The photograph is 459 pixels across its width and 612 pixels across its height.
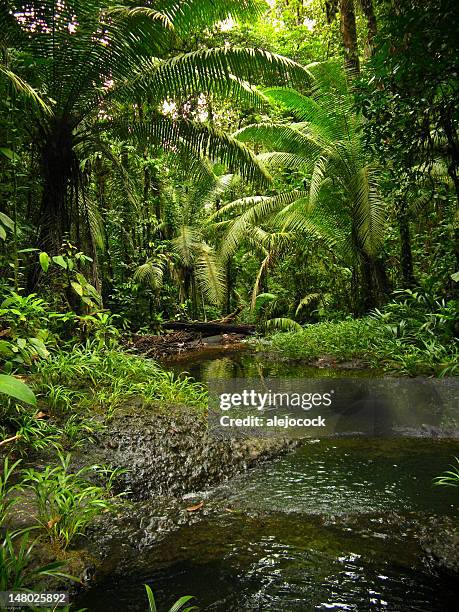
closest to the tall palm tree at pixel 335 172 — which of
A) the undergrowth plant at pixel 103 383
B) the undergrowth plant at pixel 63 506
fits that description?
the undergrowth plant at pixel 103 383

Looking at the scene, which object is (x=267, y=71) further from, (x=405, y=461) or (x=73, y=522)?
(x=73, y=522)

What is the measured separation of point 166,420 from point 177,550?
1505mm

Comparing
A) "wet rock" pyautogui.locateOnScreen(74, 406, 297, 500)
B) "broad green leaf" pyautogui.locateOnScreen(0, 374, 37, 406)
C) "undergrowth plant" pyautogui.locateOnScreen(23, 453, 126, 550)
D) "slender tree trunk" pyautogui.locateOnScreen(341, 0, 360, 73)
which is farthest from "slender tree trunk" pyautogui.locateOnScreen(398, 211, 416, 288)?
"broad green leaf" pyautogui.locateOnScreen(0, 374, 37, 406)

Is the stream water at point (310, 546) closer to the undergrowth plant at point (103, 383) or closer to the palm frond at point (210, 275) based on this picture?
the undergrowth plant at point (103, 383)

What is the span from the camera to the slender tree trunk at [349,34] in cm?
814

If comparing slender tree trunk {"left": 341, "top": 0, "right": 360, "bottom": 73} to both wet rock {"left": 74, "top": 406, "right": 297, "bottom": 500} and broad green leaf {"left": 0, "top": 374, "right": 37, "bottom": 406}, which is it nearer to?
wet rock {"left": 74, "top": 406, "right": 297, "bottom": 500}

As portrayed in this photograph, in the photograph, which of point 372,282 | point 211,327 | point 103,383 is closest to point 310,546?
point 103,383

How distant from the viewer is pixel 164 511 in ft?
8.93

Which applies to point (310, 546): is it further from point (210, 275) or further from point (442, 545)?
point (210, 275)

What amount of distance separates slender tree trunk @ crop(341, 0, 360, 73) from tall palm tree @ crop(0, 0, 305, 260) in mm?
3326

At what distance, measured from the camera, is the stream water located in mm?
1943

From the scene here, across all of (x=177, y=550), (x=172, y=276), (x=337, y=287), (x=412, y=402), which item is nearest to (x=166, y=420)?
(x=177, y=550)

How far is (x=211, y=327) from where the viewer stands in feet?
40.7

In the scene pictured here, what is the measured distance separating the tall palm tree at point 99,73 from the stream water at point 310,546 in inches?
147
